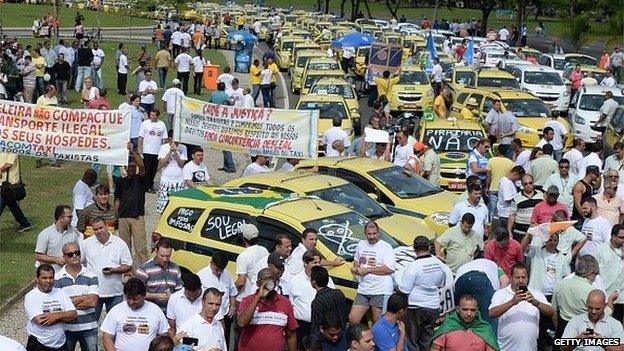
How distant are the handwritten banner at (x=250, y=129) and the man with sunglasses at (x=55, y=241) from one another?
519 centimetres

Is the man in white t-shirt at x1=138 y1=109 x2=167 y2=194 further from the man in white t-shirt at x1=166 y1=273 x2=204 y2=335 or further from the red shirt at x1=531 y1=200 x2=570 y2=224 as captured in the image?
the man in white t-shirt at x1=166 y1=273 x2=204 y2=335

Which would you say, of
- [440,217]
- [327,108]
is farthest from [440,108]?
[440,217]

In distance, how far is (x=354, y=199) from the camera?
14.9 meters

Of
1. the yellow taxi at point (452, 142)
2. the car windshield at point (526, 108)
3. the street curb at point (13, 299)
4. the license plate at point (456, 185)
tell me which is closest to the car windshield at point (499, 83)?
the car windshield at point (526, 108)

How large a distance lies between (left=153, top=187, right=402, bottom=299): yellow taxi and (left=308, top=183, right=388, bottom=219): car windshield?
109cm

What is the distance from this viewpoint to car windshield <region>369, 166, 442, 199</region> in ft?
52.7

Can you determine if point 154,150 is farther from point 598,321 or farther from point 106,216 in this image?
point 598,321

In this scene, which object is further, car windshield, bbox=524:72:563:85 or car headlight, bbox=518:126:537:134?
car windshield, bbox=524:72:563:85

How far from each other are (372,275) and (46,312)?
→ 3.50 metres

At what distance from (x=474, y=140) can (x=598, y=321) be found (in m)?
11.1

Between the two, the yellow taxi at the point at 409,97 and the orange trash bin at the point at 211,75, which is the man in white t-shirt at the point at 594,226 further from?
the orange trash bin at the point at 211,75

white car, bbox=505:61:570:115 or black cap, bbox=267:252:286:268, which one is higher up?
black cap, bbox=267:252:286:268

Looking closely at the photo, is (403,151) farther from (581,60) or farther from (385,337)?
(581,60)

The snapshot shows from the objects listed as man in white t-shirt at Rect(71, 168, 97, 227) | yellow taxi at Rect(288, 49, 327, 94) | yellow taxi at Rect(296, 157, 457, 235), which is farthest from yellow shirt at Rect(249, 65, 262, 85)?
man in white t-shirt at Rect(71, 168, 97, 227)
